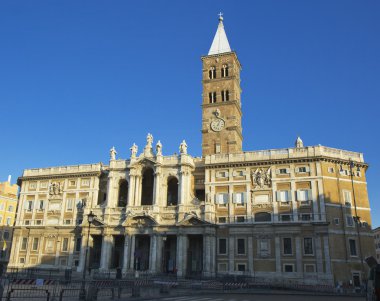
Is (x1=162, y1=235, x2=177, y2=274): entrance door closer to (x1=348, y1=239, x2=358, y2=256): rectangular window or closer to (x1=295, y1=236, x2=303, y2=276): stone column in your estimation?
(x1=295, y1=236, x2=303, y2=276): stone column

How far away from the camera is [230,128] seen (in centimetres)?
6275

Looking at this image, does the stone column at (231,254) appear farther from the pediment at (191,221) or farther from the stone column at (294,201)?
the stone column at (294,201)

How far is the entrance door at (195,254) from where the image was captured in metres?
52.5

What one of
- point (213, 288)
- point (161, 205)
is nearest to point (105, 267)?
point (161, 205)

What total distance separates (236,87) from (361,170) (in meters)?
26.2

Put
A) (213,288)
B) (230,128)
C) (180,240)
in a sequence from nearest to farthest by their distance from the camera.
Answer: (213,288)
(180,240)
(230,128)

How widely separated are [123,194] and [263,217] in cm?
2325

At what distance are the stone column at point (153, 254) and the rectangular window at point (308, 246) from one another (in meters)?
19.6

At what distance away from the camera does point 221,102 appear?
65.4 metres

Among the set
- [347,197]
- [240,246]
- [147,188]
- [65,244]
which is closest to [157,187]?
[147,188]

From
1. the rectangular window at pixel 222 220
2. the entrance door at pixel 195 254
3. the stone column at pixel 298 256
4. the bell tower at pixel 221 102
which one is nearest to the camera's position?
the stone column at pixel 298 256

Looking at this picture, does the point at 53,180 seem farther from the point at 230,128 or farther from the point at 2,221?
the point at 230,128

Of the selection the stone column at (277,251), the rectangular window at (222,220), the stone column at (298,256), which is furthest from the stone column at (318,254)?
the rectangular window at (222,220)

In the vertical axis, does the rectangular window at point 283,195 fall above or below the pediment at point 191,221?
above
